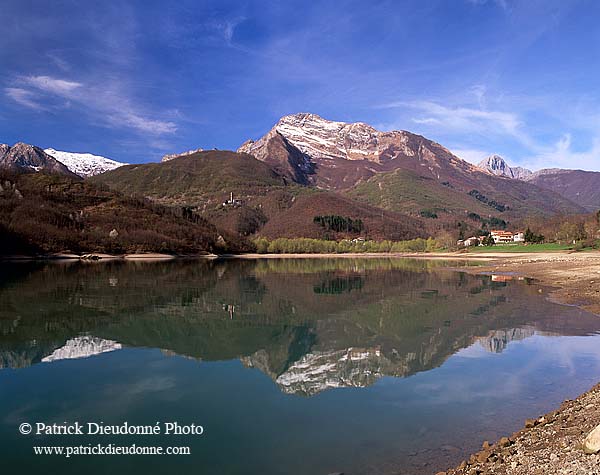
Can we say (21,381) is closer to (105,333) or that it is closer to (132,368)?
(132,368)

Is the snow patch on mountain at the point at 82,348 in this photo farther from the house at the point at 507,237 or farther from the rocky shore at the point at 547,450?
the house at the point at 507,237

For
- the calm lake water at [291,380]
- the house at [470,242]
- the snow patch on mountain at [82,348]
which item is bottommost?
the calm lake water at [291,380]

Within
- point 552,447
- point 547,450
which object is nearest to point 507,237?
point 552,447

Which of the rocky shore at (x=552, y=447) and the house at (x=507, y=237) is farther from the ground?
the house at (x=507, y=237)

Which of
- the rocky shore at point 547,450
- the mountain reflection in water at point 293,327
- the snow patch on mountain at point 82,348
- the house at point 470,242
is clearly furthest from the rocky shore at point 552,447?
the house at point 470,242

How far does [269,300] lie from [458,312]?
14.7 metres

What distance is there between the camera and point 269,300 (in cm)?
3553

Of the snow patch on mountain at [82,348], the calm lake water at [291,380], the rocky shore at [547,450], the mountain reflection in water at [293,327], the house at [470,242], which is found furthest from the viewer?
the house at [470,242]

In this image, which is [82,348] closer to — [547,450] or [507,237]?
[547,450]

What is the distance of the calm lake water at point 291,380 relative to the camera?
899 centimetres

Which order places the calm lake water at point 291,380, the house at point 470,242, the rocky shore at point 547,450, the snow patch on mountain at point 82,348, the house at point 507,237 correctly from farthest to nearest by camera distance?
the house at point 507,237 < the house at point 470,242 < the snow patch on mountain at point 82,348 < the calm lake water at point 291,380 < the rocky shore at point 547,450

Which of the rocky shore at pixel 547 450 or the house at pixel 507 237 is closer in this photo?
the rocky shore at pixel 547 450

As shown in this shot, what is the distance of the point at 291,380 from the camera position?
14.2 metres

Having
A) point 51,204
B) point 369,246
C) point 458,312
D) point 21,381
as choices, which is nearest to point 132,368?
point 21,381
